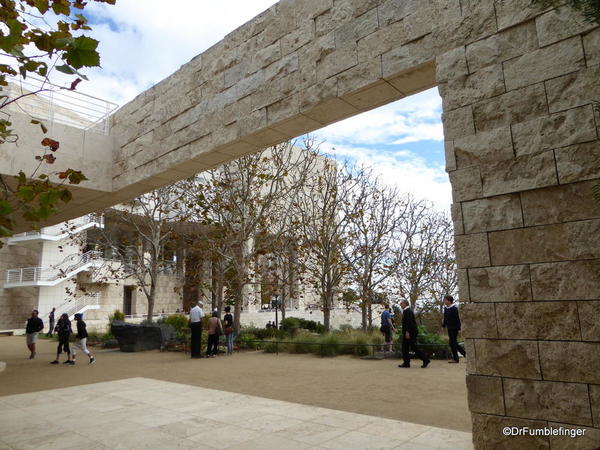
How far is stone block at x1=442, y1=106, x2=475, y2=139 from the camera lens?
361cm

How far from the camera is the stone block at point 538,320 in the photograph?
9.73 ft

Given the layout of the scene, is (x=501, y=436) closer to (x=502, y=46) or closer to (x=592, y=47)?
(x=592, y=47)

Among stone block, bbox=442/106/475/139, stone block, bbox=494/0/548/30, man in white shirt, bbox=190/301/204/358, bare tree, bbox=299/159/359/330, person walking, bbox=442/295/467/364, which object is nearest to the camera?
stone block, bbox=494/0/548/30

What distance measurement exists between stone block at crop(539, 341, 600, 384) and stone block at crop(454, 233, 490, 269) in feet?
2.42

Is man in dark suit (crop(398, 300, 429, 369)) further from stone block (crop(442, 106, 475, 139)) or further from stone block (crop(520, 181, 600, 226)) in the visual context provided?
stone block (crop(520, 181, 600, 226))

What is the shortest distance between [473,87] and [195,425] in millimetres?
4746

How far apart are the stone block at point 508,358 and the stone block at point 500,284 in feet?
1.09

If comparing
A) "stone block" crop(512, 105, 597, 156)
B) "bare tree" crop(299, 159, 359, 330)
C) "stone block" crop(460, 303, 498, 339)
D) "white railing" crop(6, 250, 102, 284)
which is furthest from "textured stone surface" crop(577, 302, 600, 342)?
"white railing" crop(6, 250, 102, 284)

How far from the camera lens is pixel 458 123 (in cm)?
368

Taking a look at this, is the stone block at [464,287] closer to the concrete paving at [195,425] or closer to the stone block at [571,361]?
the stone block at [571,361]

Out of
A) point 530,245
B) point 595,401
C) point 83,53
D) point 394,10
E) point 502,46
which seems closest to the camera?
point 83,53

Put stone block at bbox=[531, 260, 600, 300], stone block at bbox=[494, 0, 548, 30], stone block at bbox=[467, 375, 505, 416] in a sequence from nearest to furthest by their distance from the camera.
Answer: stone block at bbox=[531, 260, 600, 300] < stone block at bbox=[467, 375, 505, 416] < stone block at bbox=[494, 0, 548, 30]

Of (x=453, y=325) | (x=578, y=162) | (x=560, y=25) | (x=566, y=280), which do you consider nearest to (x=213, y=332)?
(x=453, y=325)

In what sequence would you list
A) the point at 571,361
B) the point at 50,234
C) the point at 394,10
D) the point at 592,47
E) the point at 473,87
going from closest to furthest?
the point at 571,361, the point at 592,47, the point at 473,87, the point at 394,10, the point at 50,234
